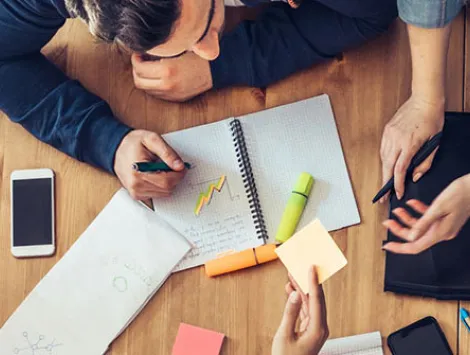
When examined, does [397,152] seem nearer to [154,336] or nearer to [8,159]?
[154,336]

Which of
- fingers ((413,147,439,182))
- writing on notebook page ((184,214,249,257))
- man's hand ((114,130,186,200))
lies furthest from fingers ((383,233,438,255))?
man's hand ((114,130,186,200))

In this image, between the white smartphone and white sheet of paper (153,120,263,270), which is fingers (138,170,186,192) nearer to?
white sheet of paper (153,120,263,270)

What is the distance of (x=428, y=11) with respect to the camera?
0.86 m

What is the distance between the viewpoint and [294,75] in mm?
1049

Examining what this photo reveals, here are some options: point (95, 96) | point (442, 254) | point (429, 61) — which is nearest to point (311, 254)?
point (442, 254)

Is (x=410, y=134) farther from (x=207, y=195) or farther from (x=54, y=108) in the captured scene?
(x=54, y=108)

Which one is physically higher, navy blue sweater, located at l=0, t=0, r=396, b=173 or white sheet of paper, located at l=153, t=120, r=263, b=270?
navy blue sweater, located at l=0, t=0, r=396, b=173

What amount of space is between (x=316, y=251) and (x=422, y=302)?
7.3 inches

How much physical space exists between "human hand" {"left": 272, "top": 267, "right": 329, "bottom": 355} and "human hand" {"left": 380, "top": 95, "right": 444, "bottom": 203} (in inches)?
8.3

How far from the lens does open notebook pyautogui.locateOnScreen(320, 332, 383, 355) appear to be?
963 mm

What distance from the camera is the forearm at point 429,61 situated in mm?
906

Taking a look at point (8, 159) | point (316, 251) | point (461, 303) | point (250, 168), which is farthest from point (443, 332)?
point (8, 159)

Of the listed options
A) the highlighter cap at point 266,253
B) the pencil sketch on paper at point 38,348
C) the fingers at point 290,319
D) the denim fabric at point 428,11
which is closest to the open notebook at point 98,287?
the pencil sketch on paper at point 38,348

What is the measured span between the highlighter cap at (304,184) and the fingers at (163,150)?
0.56 feet
